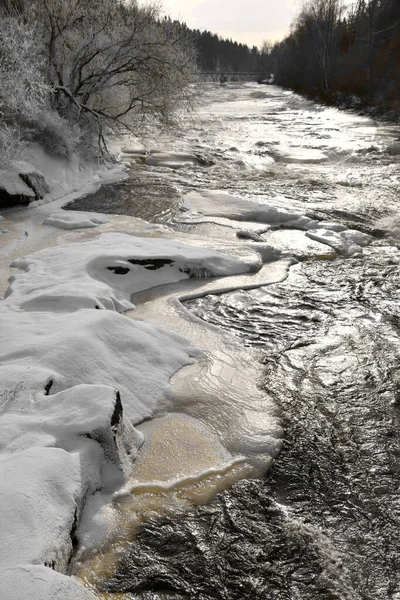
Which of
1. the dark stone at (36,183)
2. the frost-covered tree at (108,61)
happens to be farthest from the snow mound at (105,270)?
the frost-covered tree at (108,61)

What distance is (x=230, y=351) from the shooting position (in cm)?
548

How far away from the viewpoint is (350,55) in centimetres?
3997

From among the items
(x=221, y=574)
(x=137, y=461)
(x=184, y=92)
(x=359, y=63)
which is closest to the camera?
(x=221, y=574)

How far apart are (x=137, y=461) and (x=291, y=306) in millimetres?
3225

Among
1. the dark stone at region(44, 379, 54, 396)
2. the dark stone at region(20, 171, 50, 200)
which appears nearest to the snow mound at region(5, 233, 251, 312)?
the dark stone at region(44, 379, 54, 396)

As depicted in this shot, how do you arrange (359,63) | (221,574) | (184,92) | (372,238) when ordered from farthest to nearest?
(359,63), (184,92), (372,238), (221,574)

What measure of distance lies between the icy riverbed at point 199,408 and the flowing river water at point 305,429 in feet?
0.05

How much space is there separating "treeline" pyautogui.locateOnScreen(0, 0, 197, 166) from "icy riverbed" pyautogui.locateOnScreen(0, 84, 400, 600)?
4725mm

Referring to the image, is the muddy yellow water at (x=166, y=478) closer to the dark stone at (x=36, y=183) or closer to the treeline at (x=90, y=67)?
the dark stone at (x=36, y=183)

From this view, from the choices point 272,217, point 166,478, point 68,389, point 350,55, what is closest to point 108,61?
point 272,217

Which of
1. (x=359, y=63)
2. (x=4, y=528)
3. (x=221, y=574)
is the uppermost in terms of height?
(x=359, y=63)

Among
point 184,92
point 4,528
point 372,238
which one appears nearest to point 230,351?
point 4,528

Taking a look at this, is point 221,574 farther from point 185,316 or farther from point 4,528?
point 185,316

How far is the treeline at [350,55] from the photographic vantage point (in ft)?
102
